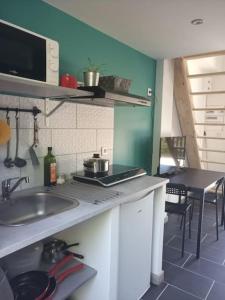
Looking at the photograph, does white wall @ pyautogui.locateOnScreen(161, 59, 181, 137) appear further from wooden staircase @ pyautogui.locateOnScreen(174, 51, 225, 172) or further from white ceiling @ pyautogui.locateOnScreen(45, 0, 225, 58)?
white ceiling @ pyautogui.locateOnScreen(45, 0, 225, 58)

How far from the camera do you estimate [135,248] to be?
1.65 meters

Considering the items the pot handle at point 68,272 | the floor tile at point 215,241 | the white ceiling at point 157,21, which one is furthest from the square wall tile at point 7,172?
the floor tile at point 215,241

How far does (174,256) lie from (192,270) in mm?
257

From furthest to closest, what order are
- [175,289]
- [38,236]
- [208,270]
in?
[208,270]
[175,289]
[38,236]

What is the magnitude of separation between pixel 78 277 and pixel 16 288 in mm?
349

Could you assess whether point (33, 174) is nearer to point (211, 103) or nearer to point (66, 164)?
point (66, 164)

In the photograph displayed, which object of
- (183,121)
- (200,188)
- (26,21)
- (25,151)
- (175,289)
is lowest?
(175,289)

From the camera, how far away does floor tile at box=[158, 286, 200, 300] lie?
182cm

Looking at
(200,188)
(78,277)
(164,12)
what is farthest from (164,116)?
(78,277)

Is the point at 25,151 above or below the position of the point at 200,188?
above

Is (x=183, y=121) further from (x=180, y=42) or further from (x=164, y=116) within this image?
(x=180, y=42)

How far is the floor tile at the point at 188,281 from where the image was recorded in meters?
1.91

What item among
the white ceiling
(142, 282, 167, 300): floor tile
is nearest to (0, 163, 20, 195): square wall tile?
the white ceiling

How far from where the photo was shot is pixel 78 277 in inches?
55.7
